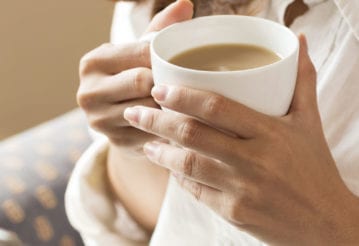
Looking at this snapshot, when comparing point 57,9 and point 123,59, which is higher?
point 123,59

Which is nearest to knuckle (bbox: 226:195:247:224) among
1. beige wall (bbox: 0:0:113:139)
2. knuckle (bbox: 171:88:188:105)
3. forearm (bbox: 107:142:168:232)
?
knuckle (bbox: 171:88:188:105)

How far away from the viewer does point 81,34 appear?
1.83m

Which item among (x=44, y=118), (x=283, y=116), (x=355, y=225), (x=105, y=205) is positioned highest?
(x=283, y=116)

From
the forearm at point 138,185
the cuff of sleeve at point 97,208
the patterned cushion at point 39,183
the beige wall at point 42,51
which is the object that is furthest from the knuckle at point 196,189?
the beige wall at point 42,51

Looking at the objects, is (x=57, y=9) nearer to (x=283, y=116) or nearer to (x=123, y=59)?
(x=123, y=59)

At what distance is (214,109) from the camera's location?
0.47 m

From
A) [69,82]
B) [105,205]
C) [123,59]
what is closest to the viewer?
[123,59]

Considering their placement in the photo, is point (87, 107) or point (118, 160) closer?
point (87, 107)

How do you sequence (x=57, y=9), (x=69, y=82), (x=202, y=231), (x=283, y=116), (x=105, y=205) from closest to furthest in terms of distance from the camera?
1. (x=283, y=116)
2. (x=202, y=231)
3. (x=105, y=205)
4. (x=57, y=9)
5. (x=69, y=82)

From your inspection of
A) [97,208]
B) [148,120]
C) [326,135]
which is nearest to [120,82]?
[148,120]

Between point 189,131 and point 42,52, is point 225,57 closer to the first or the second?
point 189,131

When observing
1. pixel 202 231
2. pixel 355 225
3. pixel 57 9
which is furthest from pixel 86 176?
pixel 57 9

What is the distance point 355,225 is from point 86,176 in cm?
49

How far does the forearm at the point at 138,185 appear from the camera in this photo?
35.6 inches
